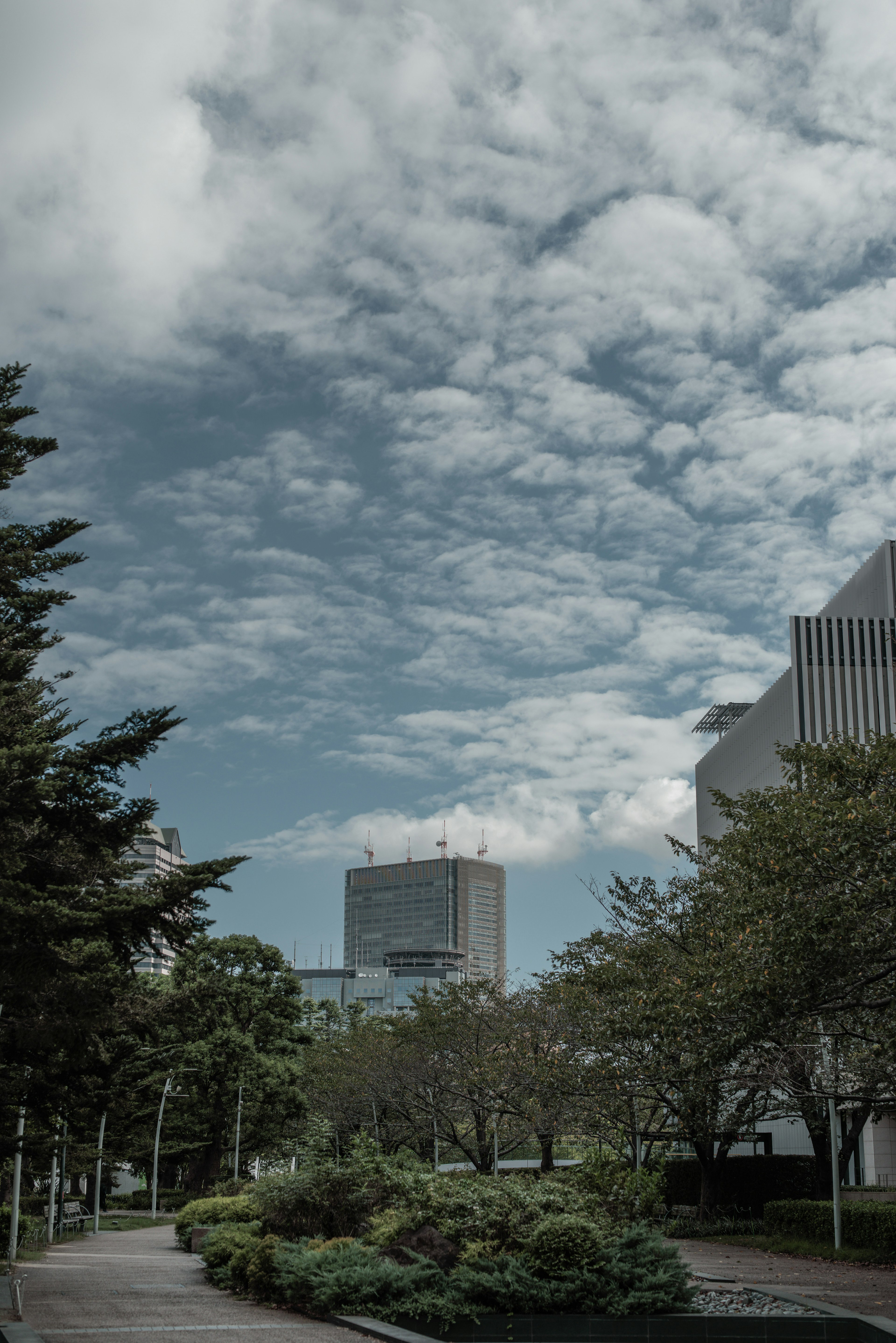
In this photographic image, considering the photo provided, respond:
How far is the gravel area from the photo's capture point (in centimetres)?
1333

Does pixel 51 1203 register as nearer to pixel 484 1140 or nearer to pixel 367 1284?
pixel 484 1140

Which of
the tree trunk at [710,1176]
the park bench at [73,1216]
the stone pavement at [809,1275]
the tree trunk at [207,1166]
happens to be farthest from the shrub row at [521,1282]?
the tree trunk at [207,1166]

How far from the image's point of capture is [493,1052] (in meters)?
30.2

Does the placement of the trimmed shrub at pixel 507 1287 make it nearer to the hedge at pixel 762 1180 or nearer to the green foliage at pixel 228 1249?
the green foliage at pixel 228 1249

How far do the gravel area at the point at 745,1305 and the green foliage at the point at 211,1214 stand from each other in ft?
29.3

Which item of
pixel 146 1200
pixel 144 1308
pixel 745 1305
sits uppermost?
pixel 745 1305

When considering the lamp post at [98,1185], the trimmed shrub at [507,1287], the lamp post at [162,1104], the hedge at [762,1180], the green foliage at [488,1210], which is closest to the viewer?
the trimmed shrub at [507,1287]

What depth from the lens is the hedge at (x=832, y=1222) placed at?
2134 cm

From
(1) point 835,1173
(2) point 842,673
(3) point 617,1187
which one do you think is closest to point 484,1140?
(1) point 835,1173

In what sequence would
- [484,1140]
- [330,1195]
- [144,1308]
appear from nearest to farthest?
[144,1308] < [330,1195] < [484,1140]

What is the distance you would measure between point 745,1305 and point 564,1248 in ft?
Answer: 10.1

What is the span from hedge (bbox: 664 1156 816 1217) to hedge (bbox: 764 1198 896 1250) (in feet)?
12.3

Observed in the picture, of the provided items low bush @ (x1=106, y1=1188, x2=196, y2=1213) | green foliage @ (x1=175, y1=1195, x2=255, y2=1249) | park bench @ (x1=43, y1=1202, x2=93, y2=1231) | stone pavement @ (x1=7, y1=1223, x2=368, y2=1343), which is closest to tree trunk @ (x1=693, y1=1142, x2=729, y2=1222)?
green foliage @ (x1=175, y1=1195, x2=255, y2=1249)

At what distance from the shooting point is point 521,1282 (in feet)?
41.3
